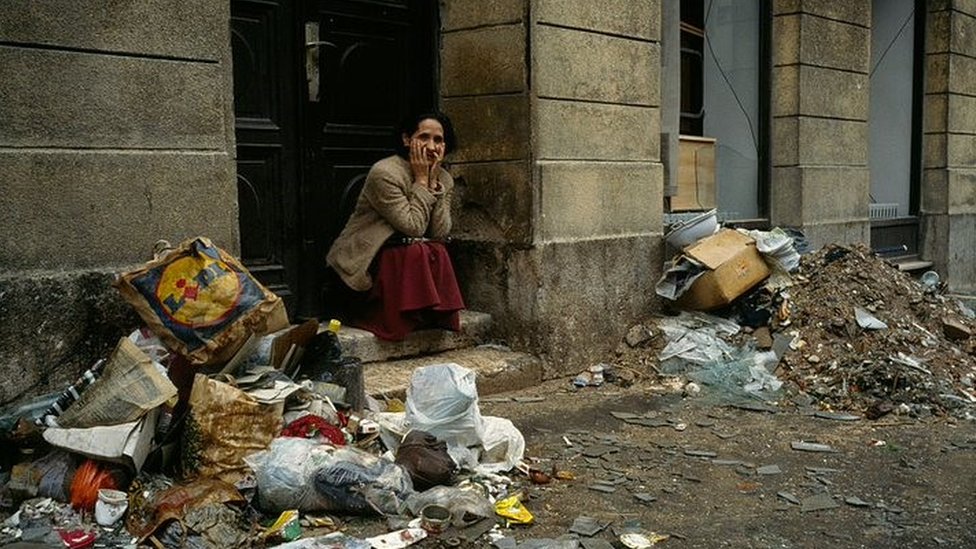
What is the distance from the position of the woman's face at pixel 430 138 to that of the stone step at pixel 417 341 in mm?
1141

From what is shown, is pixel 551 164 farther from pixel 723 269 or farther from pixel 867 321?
pixel 867 321

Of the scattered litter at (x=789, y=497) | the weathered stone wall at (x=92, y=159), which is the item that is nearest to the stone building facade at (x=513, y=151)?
the weathered stone wall at (x=92, y=159)

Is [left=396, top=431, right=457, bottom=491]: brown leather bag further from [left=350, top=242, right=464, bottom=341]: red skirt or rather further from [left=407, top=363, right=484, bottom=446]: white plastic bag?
[left=350, top=242, right=464, bottom=341]: red skirt

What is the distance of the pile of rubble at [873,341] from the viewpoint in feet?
21.0

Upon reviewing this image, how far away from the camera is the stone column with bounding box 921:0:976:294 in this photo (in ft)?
38.9

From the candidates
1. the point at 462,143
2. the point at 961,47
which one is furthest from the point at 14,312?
the point at 961,47

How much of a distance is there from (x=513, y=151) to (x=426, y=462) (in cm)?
291

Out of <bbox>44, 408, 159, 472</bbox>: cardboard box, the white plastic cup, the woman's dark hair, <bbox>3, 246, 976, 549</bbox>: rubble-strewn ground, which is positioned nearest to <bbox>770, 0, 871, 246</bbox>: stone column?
<bbox>3, 246, 976, 549</bbox>: rubble-strewn ground

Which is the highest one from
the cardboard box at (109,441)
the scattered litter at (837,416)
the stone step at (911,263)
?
the stone step at (911,263)

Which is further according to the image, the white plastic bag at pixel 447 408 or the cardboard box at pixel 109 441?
the white plastic bag at pixel 447 408

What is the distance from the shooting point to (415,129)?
20.5 feet

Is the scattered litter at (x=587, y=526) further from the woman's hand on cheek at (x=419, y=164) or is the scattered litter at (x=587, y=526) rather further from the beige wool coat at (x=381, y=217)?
the woman's hand on cheek at (x=419, y=164)

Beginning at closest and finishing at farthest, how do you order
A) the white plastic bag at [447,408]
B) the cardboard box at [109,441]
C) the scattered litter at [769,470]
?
the cardboard box at [109,441], the white plastic bag at [447,408], the scattered litter at [769,470]

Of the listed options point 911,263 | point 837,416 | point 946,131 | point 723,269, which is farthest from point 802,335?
point 946,131
